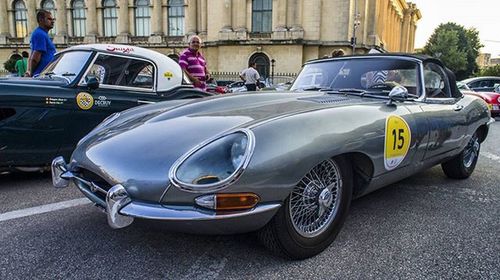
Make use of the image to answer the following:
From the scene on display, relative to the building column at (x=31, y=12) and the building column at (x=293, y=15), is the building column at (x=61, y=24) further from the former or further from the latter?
the building column at (x=293, y=15)

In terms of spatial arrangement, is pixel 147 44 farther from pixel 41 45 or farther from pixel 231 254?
pixel 231 254

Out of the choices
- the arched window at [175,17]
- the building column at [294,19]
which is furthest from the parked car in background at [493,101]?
the arched window at [175,17]

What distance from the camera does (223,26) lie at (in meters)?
32.6

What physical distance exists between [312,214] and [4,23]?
1800 inches

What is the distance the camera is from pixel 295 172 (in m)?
2.06

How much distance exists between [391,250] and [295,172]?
3.21 feet

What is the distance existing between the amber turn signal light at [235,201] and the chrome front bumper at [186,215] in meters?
0.03

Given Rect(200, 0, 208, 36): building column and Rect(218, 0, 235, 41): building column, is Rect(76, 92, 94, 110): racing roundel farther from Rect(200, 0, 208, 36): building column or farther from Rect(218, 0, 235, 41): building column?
Rect(200, 0, 208, 36): building column

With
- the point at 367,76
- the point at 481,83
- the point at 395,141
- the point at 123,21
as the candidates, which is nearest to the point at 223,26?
the point at 123,21

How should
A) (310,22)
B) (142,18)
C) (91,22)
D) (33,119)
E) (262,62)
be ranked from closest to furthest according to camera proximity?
(33,119) < (310,22) < (262,62) < (142,18) < (91,22)

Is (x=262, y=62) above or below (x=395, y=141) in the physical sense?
above

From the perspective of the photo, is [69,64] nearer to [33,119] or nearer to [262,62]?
[33,119]

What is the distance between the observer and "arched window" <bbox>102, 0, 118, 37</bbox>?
122 feet

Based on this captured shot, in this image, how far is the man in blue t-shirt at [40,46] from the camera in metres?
5.25
